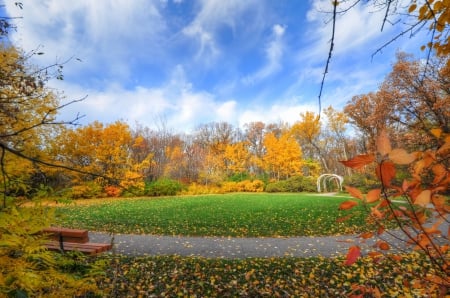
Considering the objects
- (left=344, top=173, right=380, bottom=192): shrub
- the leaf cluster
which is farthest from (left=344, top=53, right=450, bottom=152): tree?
the leaf cluster

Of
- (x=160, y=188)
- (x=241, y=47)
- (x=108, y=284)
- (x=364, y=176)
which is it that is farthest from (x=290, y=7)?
(x=364, y=176)

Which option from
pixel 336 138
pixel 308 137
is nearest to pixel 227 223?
pixel 308 137

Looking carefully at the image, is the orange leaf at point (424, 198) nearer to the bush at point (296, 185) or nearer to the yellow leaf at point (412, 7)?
the yellow leaf at point (412, 7)

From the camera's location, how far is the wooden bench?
136 inches

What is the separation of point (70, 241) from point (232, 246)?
3532mm

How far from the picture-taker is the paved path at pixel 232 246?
541 centimetres

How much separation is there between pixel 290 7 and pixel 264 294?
348cm

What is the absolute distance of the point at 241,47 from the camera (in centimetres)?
705

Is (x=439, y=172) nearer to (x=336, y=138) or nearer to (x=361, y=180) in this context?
(x=361, y=180)

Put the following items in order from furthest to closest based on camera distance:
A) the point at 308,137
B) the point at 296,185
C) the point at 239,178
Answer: the point at 308,137, the point at 239,178, the point at 296,185

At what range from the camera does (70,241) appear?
12.5 feet

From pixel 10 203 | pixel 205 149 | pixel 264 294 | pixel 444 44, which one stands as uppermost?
pixel 205 149

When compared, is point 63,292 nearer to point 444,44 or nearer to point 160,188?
point 444,44

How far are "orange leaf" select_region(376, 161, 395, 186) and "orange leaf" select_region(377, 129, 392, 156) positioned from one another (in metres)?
0.06
